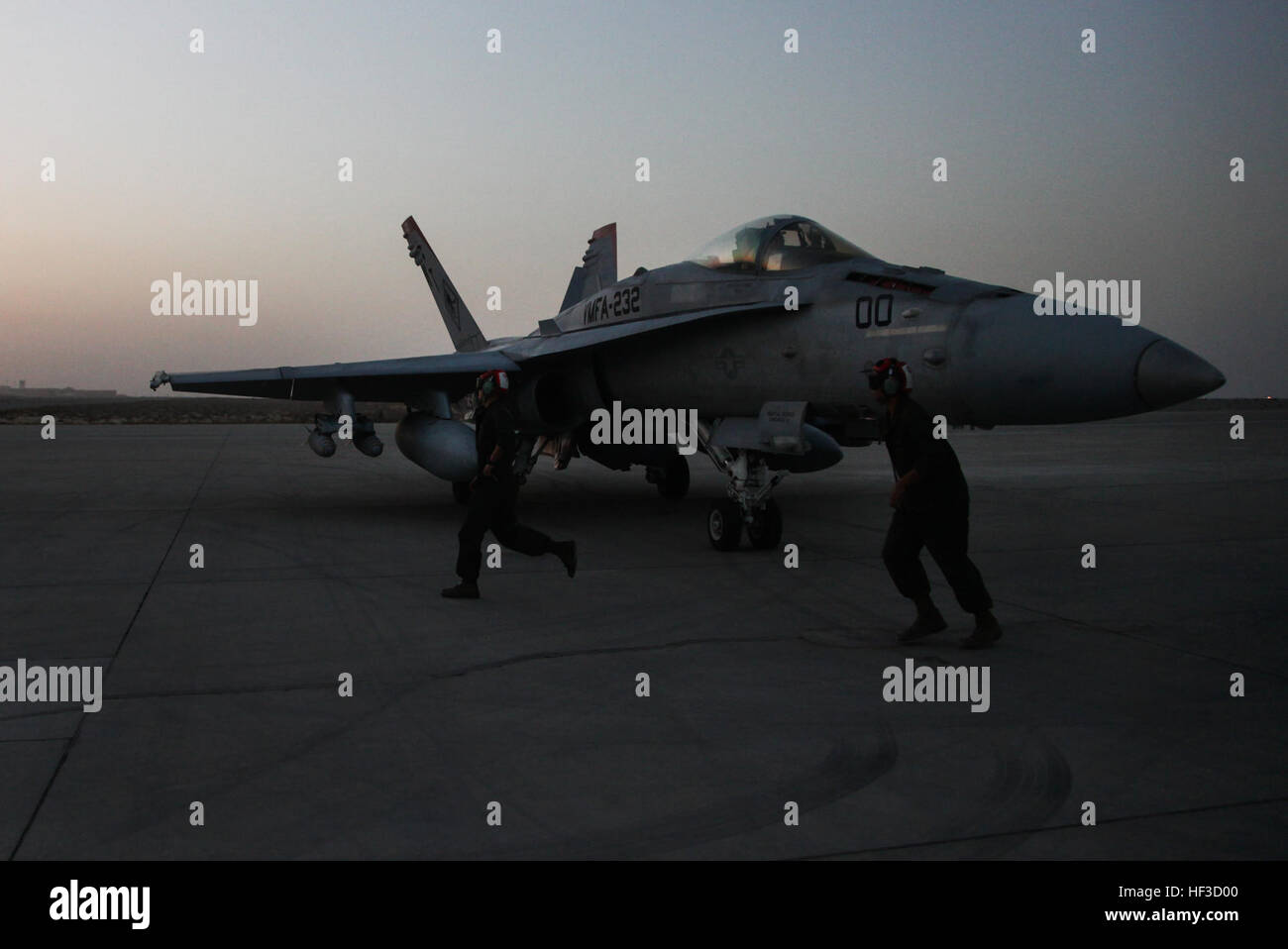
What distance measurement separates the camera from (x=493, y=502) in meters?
8.34

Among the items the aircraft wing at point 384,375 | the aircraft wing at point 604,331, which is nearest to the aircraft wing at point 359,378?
the aircraft wing at point 384,375

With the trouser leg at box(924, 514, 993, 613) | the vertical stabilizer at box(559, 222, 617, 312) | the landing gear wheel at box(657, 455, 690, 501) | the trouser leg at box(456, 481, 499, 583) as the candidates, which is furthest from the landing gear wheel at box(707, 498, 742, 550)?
the vertical stabilizer at box(559, 222, 617, 312)

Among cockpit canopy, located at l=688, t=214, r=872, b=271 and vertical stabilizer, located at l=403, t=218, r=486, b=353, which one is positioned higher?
vertical stabilizer, located at l=403, t=218, r=486, b=353

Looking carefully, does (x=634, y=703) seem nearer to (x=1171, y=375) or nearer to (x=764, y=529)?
(x=1171, y=375)

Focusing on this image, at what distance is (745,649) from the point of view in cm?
652

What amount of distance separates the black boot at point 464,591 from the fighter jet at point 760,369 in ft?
10.00

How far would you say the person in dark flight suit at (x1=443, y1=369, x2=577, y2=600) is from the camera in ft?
26.8

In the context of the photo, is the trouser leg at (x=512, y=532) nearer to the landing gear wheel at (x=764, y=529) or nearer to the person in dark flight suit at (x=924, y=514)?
the landing gear wheel at (x=764, y=529)

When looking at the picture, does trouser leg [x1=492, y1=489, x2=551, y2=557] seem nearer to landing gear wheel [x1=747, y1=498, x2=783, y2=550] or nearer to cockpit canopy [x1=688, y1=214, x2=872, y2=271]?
landing gear wheel [x1=747, y1=498, x2=783, y2=550]

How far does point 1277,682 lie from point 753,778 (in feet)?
10.3

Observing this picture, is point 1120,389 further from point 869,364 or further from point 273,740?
point 273,740

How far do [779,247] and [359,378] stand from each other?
587cm

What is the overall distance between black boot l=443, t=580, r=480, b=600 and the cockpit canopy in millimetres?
4275
